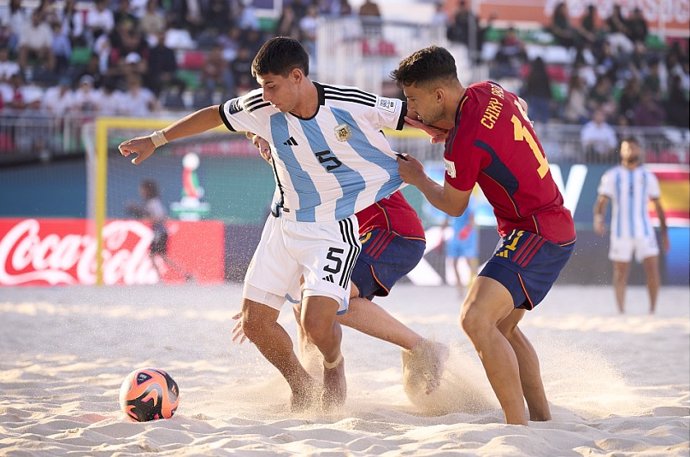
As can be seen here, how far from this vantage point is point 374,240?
5.41 meters

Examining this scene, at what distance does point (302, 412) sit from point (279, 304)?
1.86 ft

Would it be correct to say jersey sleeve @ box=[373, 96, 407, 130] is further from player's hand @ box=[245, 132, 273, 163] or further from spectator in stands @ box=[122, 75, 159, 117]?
spectator in stands @ box=[122, 75, 159, 117]

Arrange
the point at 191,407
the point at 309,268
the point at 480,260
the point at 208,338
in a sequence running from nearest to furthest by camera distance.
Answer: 1. the point at 309,268
2. the point at 191,407
3. the point at 208,338
4. the point at 480,260

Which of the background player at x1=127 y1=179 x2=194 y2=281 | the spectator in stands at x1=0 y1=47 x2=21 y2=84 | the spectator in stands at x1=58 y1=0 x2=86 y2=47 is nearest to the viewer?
the background player at x1=127 y1=179 x2=194 y2=281

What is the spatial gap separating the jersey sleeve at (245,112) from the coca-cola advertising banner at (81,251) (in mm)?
7579

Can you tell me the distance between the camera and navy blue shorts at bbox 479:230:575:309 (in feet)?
14.7

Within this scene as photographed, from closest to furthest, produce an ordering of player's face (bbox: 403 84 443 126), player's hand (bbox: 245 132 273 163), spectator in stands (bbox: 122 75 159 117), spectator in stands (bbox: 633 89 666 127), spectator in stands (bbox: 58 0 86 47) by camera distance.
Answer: player's face (bbox: 403 84 443 126), player's hand (bbox: 245 132 273 163), spectator in stands (bbox: 122 75 159 117), spectator in stands (bbox: 58 0 86 47), spectator in stands (bbox: 633 89 666 127)

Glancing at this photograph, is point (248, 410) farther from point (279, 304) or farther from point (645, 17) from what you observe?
point (645, 17)

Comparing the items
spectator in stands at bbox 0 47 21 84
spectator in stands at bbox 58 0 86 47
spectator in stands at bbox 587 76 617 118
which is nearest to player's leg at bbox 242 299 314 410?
spectator in stands at bbox 0 47 21 84

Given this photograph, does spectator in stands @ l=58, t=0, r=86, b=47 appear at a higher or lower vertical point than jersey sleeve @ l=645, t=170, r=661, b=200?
higher

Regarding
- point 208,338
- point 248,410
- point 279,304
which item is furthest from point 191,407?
point 208,338

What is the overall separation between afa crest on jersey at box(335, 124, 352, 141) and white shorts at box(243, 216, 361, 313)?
42 cm

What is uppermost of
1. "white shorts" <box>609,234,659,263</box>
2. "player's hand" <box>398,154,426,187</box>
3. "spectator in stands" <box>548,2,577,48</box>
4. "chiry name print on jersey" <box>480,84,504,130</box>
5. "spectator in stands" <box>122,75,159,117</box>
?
"spectator in stands" <box>548,2,577,48</box>

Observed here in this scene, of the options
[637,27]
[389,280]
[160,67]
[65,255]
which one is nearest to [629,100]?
[637,27]
